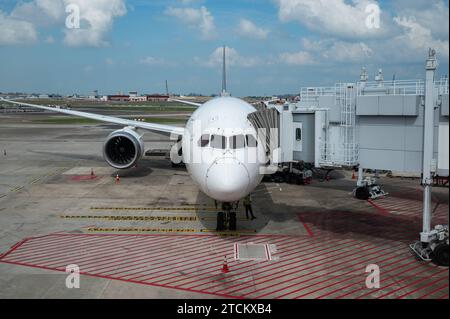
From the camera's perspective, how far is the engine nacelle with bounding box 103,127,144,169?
2593cm

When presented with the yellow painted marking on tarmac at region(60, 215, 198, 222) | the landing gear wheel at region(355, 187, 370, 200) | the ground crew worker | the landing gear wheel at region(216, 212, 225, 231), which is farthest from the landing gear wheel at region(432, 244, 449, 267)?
the yellow painted marking on tarmac at region(60, 215, 198, 222)

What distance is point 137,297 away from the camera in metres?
10.8

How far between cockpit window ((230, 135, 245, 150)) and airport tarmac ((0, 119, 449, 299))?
11.3 ft

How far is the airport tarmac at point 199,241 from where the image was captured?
11.5m

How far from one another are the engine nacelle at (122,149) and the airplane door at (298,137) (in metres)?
11.7

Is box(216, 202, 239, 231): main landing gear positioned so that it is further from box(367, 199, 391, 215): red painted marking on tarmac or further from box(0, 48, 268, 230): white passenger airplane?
box(367, 199, 391, 215): red painted marking on tarmac

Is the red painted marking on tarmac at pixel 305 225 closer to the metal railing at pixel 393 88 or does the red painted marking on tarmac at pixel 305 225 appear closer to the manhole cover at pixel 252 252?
the manhole cover at pixel 252 252

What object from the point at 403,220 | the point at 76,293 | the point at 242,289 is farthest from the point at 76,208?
the point at 403,220

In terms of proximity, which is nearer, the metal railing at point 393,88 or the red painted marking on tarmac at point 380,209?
the metal railing at point 393,88

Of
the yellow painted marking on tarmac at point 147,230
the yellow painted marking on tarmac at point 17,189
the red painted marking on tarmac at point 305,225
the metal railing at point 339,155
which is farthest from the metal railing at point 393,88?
the yellow painted marking on tarmac at point 17,189

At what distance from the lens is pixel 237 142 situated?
13.5 m

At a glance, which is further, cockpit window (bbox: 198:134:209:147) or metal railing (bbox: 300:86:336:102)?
metal railing (bbox: 300:86:336:102)

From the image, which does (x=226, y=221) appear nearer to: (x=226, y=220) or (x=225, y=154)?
(x=226, y=220)
